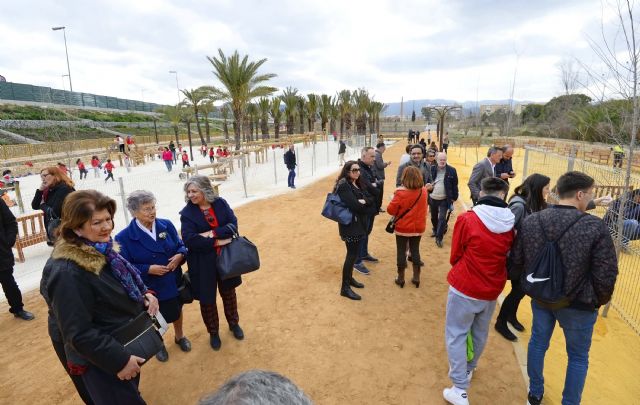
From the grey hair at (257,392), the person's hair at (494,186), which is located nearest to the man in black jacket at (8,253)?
the grey hair at (257,392)

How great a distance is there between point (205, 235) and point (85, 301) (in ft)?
4.75

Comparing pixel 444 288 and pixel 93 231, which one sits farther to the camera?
pixel 444 288

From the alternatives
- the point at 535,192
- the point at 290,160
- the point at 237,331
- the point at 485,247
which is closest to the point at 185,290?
the point at 237,331

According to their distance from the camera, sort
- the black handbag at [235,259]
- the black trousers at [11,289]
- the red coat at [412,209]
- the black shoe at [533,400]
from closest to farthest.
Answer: the black shoe at [533,400]
the black handbag at [235,259]
the black trousers at [11,289]
the red coat at [412,209]

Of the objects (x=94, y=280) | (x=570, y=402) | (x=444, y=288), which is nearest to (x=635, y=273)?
(x=444, y=288)

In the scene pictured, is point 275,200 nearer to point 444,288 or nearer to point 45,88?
point 444,288

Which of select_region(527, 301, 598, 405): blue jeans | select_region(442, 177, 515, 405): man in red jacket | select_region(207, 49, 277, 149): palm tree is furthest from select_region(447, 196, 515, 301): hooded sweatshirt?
select_region(207, 49, 277, 149): palm tree

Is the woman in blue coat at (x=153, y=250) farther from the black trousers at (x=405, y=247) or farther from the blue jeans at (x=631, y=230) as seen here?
the blue jeans at (x=631, y=230)

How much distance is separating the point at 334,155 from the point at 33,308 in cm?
2333

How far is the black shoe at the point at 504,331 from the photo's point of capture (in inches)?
144

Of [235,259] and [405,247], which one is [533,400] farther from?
[235,259]

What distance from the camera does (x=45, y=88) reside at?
4384cm

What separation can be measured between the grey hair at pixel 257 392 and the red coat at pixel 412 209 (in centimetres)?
366

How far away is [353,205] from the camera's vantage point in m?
4.06
